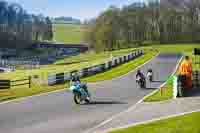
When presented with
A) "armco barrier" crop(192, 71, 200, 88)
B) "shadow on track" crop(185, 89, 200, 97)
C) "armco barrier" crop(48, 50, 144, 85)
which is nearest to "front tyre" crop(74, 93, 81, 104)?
"shadow on track" crop(185, 89, 200, 97)

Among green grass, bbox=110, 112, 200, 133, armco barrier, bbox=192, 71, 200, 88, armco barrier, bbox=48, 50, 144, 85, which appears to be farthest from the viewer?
armco barrier, bbox=48, 50, 144, 85

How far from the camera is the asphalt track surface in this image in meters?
17.5

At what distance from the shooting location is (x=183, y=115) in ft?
60.7

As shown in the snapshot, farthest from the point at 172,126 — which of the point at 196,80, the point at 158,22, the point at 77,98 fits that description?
the point at 158,22

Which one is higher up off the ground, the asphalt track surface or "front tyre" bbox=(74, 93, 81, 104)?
"front tyre" bbox=(74, 93, 81, 104)

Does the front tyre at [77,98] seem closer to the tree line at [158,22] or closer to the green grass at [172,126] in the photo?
the green grass at [172,126]

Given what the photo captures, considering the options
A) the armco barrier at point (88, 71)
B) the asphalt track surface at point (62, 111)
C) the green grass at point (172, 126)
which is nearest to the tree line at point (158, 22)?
the armco barrier at point (88, 71)

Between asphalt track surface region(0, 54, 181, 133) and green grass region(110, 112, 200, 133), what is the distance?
2112 mm

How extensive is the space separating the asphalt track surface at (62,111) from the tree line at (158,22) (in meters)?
109

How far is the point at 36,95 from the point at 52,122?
9.35m

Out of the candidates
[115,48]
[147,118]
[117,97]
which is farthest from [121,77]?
[115,48]

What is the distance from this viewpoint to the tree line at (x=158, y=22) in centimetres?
14225

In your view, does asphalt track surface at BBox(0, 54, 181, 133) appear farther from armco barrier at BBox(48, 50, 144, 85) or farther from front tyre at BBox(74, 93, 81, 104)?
armco barrier at BBox(48, 50, 144, 85)

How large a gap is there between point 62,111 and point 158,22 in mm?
133096
